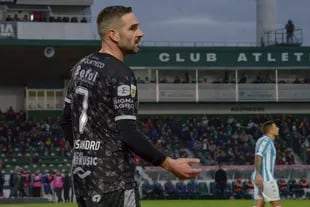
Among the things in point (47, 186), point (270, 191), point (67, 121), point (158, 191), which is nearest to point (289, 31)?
point (158, 191)

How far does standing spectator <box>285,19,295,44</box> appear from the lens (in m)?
62.7

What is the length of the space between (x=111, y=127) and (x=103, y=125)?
0.06 metres

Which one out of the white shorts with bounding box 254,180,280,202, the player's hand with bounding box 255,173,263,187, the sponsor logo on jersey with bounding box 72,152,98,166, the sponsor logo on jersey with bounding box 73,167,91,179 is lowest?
the white shorts with bounding box 254,180,280,202

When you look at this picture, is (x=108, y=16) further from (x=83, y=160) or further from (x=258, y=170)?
(x=258, y=170)

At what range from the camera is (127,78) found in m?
5.90

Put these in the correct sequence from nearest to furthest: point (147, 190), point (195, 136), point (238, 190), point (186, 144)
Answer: point (147, 190) < point (238, 190) < point (186, 144) < point (195, 136)

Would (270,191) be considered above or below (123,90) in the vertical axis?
below

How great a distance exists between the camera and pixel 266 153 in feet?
56.4

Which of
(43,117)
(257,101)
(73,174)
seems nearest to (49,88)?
(43,117)

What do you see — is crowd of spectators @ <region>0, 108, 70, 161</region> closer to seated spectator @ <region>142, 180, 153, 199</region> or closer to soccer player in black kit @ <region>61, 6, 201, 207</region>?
seated spectator @ <region>142, 180, 153, 199</region>

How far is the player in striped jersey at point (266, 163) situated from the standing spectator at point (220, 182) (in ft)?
77.3

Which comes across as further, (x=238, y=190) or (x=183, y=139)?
(x=183, y=139)

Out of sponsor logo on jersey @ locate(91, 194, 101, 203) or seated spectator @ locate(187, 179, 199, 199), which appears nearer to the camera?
sponsor logo on jersey @ locate(91, 194, 101, 203)

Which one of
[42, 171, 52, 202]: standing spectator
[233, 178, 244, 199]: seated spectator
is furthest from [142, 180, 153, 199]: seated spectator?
[42, 171, 52, 202]: standing spectator
